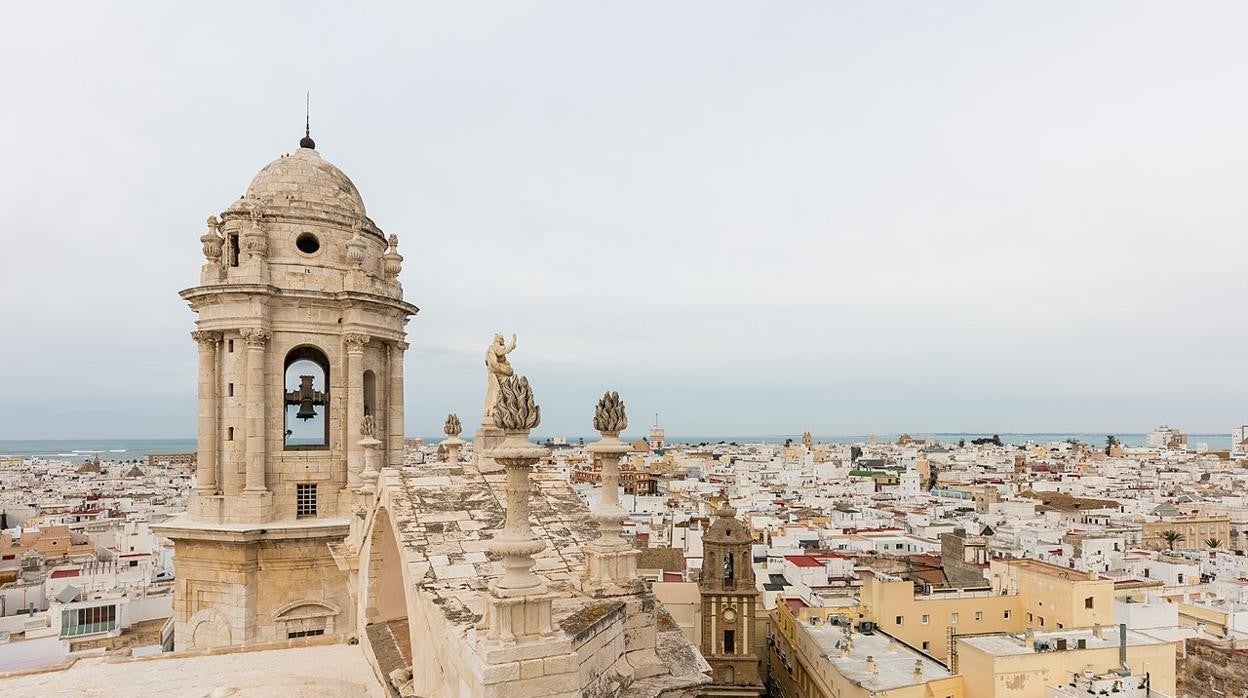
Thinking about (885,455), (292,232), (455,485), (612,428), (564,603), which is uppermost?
(292,232)

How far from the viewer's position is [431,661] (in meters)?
7.00

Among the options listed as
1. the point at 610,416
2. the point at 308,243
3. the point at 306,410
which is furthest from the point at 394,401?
the point at 610,416

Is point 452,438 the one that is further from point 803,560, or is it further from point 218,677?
point 803,560

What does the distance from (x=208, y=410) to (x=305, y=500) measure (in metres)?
2.87

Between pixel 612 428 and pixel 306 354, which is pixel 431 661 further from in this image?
pixel 306 354

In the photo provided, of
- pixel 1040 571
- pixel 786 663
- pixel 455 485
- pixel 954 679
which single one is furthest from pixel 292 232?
pixel 1040 571

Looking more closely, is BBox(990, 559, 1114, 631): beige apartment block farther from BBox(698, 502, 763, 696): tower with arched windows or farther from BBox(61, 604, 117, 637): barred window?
BBox(61, 604, 117, 637): barred window

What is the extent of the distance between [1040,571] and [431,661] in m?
28.9

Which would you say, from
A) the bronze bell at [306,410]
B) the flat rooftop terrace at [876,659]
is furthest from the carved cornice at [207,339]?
the flat rooftop terrace at [876,659]

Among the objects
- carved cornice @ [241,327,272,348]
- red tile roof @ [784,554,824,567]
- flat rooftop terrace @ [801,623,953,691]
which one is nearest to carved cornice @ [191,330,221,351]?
carved cornice @ [241,327,272,348]

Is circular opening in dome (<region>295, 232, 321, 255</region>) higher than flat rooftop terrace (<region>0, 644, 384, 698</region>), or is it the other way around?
circular opening in dome (<region>295, 232, 321, 255</region>)

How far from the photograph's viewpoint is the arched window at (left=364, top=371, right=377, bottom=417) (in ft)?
56.5

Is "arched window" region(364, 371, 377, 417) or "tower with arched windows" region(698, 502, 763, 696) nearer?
"arched window" region(364, 371, 377, 417)

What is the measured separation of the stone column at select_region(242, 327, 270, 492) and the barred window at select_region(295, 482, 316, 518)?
2.39 ft
